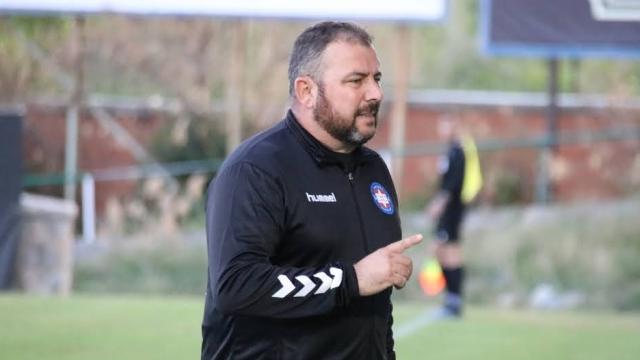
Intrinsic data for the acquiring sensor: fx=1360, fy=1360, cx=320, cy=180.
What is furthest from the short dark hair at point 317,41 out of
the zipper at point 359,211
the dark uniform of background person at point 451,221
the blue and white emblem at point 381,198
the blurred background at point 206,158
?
the dark uniform of background person at point 451,221

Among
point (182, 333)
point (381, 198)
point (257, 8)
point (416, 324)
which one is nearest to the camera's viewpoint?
point (381, 198)

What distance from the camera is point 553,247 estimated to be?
1806cm

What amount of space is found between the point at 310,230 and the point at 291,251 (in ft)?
0.31

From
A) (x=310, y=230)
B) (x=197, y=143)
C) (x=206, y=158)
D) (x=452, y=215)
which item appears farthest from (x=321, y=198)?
(x=197, y=143)

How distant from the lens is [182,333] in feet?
39.8

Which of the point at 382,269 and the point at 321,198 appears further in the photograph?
the point at 321,198

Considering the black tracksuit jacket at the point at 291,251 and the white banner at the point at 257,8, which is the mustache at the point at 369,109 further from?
the white banner at the point at 257,8

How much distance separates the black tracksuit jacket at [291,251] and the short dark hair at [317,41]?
189mm

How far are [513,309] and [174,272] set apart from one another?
4.69 metres

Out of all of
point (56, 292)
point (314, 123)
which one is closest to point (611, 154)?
point (56, 292)

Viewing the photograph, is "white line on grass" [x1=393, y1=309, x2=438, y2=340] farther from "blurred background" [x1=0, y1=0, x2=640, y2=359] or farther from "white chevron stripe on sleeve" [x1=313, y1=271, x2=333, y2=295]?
"white chevron stripe on sleeve" [x1=313, y1=271, x2=333, y2=295]

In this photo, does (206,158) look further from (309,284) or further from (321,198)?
(309,284)

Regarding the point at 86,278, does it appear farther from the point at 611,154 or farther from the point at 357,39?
the point at 357,39

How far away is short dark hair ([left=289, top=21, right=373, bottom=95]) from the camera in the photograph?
4.48 meters
